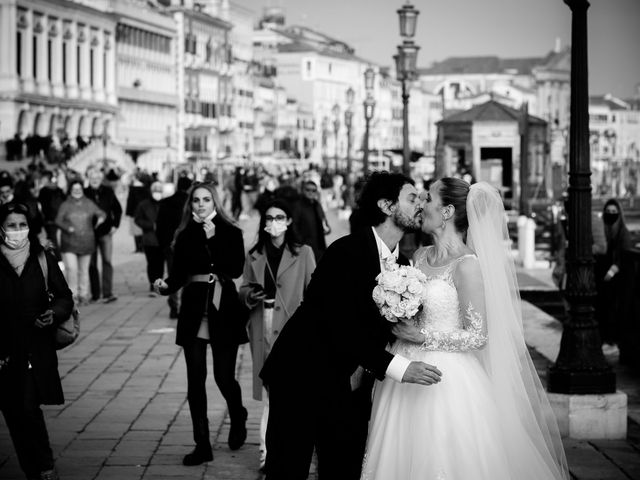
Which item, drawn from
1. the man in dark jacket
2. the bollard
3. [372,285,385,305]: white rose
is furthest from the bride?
the bollard

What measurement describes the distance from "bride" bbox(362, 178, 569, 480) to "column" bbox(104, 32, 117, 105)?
83.3 m

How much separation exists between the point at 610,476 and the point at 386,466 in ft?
8.21

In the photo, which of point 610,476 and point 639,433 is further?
point 639,433

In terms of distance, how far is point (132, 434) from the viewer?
8977mm

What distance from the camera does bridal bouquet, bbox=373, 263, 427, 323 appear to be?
5.36 metres

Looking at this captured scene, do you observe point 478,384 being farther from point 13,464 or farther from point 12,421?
point 13,464

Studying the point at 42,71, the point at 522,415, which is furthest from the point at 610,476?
the point at 42,71

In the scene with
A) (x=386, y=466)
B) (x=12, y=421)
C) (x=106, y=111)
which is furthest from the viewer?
(x=106, y=111)

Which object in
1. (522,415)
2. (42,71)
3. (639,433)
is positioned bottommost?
(639,433)

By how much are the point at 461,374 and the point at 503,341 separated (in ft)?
0.97

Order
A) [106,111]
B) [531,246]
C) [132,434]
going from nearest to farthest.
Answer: [132,434]
[531,246]
[106,111]

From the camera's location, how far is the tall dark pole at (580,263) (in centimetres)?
896

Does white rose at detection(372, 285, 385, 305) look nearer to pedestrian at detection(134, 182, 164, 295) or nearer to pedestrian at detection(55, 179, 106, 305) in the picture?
pedestrian at detection(134, 182, 164, 295)

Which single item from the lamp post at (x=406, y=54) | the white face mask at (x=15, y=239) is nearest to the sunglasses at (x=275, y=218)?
the white face mask at (x=15, y=239)
